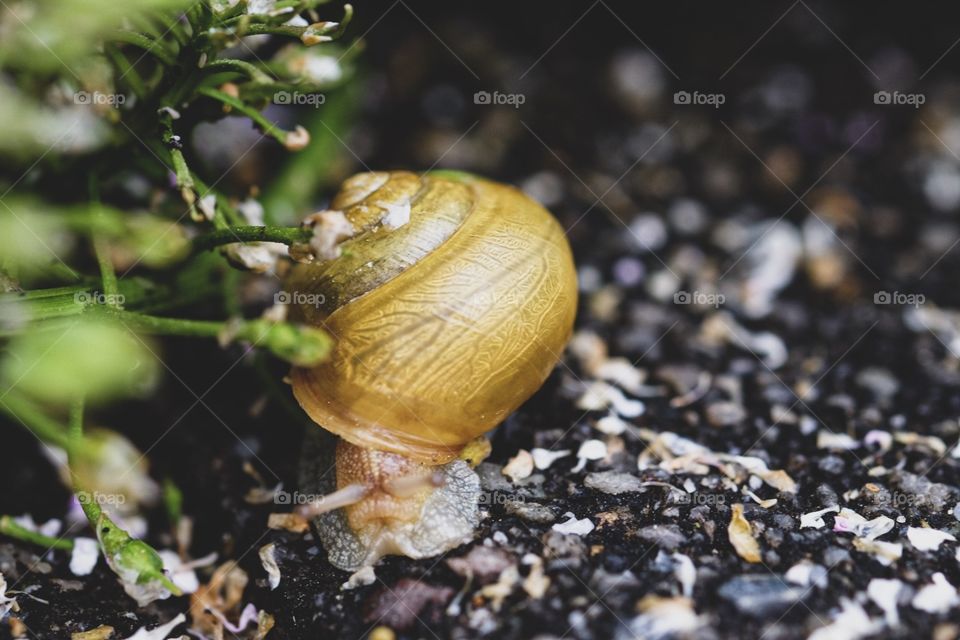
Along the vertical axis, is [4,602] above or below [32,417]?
below

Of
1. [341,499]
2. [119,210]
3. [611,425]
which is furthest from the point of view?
[119,210]

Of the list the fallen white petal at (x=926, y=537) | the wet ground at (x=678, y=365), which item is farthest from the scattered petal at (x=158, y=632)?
the fallen white petal at (x=926, y=537)

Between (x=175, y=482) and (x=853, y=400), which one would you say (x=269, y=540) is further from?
(x=853, y=400)

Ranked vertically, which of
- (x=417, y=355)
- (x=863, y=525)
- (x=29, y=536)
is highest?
(x=417, y=355)

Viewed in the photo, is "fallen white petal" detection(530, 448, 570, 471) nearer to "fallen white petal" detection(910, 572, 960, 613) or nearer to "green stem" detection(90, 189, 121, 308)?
"fallen white petal" detection(910, 572, 960, 613)

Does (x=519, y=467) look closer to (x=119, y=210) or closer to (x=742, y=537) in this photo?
(x=742, y=537)

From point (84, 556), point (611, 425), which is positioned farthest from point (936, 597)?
point (84, 556)

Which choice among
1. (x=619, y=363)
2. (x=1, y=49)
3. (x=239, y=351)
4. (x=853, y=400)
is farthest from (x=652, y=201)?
(x=1, y=49)
